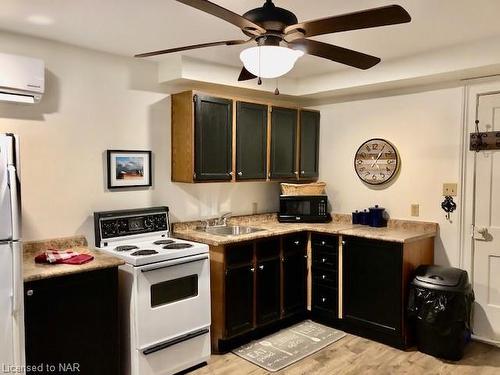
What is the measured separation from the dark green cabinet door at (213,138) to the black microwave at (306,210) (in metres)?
0.85

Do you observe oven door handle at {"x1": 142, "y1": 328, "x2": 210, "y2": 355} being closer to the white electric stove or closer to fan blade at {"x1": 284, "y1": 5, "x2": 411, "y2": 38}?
the white electric stove

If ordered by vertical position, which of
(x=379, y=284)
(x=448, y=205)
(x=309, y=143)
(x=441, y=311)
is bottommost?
(x=441, y=311)

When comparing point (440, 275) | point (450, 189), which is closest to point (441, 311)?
point (440, 275)

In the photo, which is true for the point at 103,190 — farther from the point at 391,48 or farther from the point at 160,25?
the point at 391,48

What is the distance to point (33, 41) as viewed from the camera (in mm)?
2852

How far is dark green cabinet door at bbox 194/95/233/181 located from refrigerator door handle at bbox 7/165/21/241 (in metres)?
1.52

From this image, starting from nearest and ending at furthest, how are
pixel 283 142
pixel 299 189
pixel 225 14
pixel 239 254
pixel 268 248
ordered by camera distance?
pixel 225 14 < pixel 239 254 < pixel 268 248 < pixel 283 142 < pixel 299 189

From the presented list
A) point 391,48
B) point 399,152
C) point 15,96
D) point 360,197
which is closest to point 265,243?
point 360,197

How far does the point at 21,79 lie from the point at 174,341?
2.06 m

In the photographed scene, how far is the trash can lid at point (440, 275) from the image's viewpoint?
315 cm

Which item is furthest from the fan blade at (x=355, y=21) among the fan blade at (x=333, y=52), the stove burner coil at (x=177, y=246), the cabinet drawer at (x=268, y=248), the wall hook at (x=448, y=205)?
the wall hook at (x=448, y=205)

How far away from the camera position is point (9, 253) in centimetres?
213

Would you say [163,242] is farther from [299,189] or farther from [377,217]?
[377,217]

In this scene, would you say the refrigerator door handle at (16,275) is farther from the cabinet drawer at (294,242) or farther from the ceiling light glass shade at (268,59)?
the cabinet drawer at (294,242)
